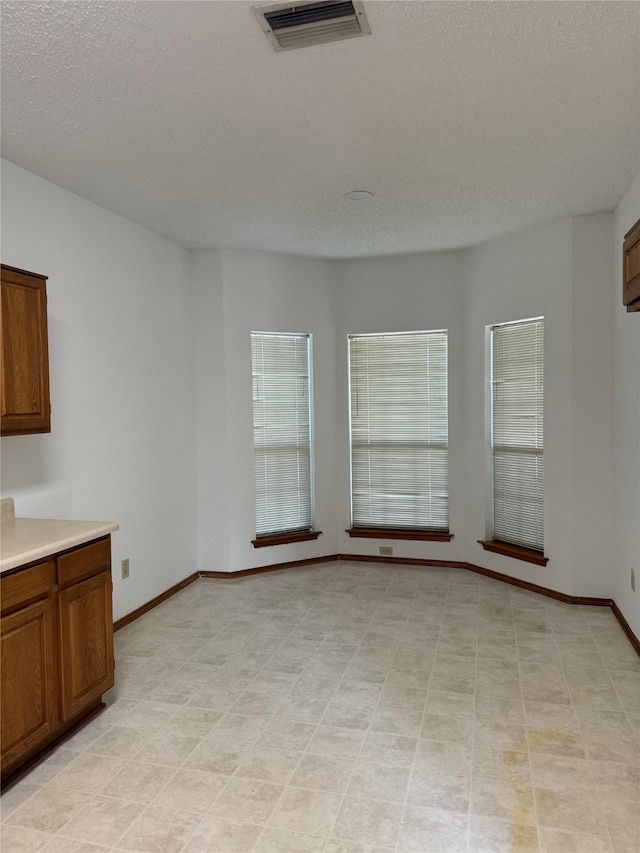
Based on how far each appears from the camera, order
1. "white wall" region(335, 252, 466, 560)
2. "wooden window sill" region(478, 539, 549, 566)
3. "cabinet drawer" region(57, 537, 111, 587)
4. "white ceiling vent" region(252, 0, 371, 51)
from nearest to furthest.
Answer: "white ceiling vent" region(252, 0, 371, 51), "cabinet drawer" region(57, 537, 111, 587), "wooden window sill" region(478, 539, 549, 566), "white wall" region(335, 252, 466, 560)

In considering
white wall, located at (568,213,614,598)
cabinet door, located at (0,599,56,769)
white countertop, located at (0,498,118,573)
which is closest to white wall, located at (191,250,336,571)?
white countertop, located at (0,498,118,573)

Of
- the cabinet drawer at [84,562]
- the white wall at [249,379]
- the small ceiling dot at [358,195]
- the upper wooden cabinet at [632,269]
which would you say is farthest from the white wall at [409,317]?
the cabinet drawer at [84,562]

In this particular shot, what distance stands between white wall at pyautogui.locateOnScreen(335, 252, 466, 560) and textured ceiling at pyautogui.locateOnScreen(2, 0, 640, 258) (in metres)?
1.15

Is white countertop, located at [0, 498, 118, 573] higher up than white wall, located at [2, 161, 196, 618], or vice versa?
white wall, located at [2, 161, 196, 618]

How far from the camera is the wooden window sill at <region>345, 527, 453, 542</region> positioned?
199 inches

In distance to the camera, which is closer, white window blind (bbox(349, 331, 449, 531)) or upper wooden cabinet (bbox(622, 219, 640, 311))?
upper wooden cabinet (bbox(622, 219, 640, 311))

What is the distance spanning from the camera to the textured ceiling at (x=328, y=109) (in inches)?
74.7

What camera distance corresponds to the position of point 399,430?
5215 millimetres

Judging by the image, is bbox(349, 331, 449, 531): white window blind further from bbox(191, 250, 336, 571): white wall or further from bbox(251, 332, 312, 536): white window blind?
bbox(191, 250, 336, 571): white wall

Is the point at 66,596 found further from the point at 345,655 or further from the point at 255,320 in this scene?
the point at 255,320

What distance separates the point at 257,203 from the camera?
3.58 metres

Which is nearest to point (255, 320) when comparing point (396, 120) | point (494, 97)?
point (396, 120)

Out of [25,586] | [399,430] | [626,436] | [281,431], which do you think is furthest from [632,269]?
[281,431]

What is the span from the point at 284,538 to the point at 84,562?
252 centimetres
